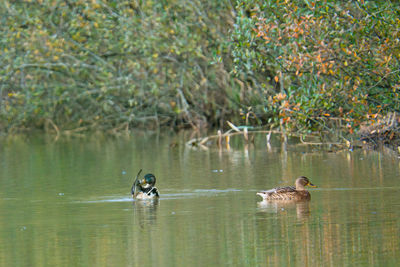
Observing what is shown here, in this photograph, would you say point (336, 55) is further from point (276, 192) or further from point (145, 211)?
point (145, 211)

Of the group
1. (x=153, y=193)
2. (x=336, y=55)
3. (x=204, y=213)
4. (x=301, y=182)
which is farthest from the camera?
(x=336, y=55)

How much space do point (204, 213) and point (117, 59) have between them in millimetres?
21890

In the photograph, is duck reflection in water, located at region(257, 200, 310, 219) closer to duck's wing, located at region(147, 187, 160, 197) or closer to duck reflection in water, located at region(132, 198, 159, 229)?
duck reflection in water, located at region(132, 198, 159, 229)

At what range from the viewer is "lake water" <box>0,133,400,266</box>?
947 cm

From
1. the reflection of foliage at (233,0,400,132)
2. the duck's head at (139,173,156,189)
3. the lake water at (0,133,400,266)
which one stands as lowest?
the lake water at (0,133,400,266)

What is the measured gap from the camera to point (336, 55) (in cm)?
1864

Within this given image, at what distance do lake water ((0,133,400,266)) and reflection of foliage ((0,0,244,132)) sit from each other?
29.4 ft

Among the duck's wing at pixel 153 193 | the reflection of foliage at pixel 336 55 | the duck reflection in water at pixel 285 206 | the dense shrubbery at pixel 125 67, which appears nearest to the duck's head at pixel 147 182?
the duck's wing at pixel 153 193

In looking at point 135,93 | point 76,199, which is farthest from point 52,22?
point 76,199

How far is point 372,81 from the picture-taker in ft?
68.0

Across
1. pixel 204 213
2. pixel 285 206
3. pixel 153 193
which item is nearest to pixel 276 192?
pixel 285 206

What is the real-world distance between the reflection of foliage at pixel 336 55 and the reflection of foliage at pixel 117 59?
9.06 meters

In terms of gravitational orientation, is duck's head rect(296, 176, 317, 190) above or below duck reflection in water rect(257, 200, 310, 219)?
above

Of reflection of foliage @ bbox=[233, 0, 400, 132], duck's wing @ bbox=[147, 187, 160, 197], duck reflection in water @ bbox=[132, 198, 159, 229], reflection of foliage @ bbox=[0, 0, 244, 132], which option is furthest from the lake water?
reflection of foliage @ bbox=[0, 0, 244, 132]
